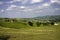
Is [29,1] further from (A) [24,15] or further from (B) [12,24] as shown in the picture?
(B) [12,24]

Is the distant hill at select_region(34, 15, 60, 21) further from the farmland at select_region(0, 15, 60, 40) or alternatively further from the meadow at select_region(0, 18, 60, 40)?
the meadow at select_region(0, 18, 60, 40)

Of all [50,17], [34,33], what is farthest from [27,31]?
[50,17]

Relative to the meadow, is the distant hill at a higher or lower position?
higher

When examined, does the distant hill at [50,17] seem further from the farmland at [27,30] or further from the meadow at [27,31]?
the meadow at [27,31]

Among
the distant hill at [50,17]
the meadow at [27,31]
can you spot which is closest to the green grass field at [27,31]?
the meadow at [27,31]

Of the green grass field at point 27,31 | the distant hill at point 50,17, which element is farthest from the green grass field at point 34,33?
the distant hill at point 50,17

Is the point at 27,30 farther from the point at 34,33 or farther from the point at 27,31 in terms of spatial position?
the point at 34,33

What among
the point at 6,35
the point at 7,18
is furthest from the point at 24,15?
the point at 6,35

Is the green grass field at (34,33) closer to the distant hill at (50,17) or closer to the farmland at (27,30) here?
the farmland at (27,30)

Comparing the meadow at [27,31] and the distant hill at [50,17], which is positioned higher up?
the distant hill at [50,17]

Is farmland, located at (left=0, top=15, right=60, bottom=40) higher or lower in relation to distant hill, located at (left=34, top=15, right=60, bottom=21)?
lower

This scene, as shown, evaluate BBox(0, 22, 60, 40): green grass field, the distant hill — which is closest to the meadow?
BBox(0, 22, 60, 40): green grass field

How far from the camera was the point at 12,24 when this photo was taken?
3176 mm

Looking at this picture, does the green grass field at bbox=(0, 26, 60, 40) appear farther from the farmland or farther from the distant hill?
the distant hill
